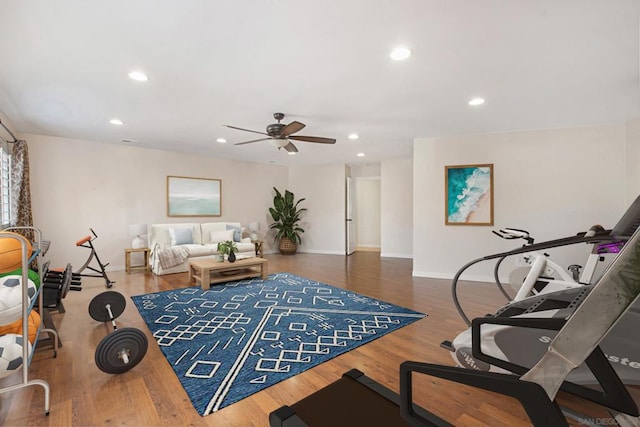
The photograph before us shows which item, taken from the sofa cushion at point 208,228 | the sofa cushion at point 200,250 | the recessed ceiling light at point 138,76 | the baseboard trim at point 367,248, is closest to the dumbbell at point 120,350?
the recessed ceiling light at point 138,76

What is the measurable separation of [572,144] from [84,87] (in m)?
6.34

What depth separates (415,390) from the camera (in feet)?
6.16

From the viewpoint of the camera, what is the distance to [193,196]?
6.68 meters

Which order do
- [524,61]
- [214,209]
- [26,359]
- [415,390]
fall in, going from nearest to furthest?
1. [26,359]
2. [415,390]
3. [524,61]
4. [214,209]

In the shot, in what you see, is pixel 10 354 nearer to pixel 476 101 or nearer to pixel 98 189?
pixel 476 101

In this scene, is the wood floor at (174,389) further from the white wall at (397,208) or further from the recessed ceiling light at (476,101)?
the white wall at (397,208)

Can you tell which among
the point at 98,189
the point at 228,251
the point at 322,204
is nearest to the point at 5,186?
the point at 98,189

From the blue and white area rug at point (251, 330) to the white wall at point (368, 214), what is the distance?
17.0ft

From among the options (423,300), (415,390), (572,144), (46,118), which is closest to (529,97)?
(572,144)

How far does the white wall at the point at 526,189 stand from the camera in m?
4.12

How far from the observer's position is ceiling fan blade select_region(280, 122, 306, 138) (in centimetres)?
329

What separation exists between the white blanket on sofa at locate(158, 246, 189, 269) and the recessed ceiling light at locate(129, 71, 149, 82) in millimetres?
3311

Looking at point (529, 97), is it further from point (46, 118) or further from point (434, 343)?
point (46, 118)

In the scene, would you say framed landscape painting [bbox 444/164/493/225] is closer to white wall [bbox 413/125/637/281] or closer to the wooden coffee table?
white wall [bbox 413/125/637/281]
